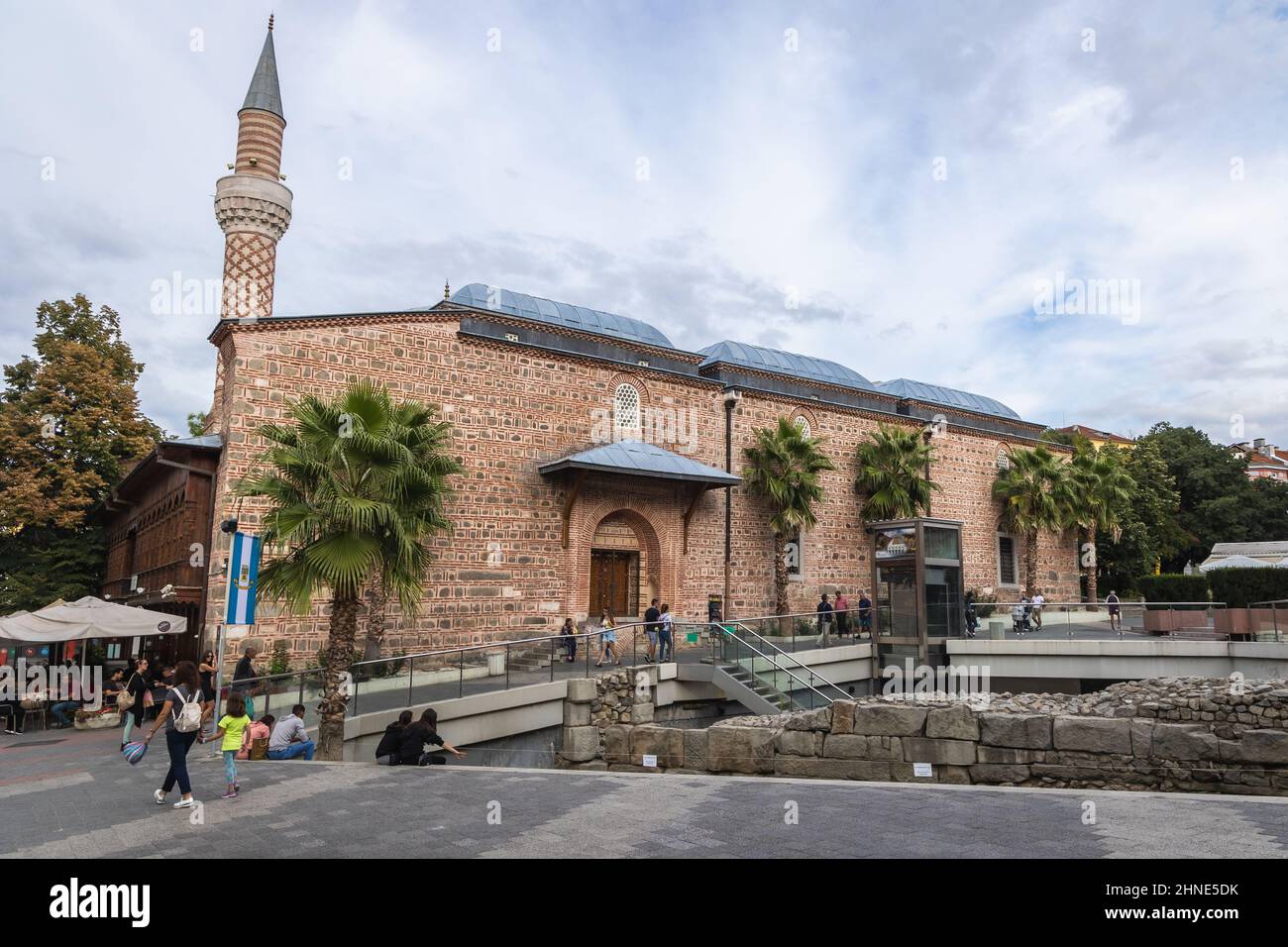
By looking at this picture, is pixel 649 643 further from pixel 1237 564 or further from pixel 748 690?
pixel 1237 564

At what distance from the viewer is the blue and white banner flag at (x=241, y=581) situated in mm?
11703

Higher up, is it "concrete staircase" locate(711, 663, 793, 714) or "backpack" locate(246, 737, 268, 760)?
"concrete staircase" locate(711, 663, 793, 714)

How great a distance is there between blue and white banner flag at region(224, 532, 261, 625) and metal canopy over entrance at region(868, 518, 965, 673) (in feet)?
49.7

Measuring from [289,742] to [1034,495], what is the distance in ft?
95.9

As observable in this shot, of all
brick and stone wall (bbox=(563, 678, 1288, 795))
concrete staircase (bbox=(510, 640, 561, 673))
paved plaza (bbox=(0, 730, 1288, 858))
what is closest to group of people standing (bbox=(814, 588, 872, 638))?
brick and stone wall (bbox=(563, 678, 1288, 795))

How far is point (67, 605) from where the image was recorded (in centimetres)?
1714

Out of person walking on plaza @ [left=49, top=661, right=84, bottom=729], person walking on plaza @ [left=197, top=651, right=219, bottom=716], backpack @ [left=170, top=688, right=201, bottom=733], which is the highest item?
backpack @ [left=170, top=688, right=201, bottom=733]

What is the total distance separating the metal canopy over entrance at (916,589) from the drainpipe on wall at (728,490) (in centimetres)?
500

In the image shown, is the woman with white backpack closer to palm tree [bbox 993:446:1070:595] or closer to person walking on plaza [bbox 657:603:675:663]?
person walking on plaza [bbox 657:603:675:663]

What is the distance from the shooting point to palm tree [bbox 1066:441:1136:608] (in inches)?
1276

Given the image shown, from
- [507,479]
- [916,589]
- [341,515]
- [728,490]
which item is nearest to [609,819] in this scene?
[341,515]

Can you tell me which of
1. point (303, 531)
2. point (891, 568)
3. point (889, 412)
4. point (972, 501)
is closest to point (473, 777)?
point (303, 531)

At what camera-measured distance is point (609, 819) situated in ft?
24.9
